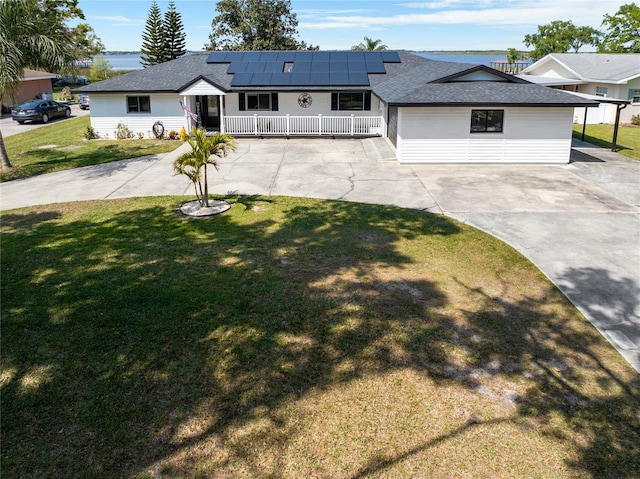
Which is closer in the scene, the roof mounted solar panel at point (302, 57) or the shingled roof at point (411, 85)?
the shingled roof at point (411, 85)

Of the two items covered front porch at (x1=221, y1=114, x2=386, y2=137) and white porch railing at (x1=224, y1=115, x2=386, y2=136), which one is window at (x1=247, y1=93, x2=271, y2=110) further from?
white porch railing at (x1=224, y1=115, x2=386, y2=136)

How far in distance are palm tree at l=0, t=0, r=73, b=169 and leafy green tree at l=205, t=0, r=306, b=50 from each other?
36056 mm

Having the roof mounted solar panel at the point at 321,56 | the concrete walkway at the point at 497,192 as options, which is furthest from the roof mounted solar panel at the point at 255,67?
the concrete walkway at the point at 497,192

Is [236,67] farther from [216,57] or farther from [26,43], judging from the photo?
[26,43]

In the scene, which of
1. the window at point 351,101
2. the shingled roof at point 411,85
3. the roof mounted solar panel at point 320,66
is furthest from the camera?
the roof mounted solar panel at point 320,66

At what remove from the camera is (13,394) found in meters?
5.55

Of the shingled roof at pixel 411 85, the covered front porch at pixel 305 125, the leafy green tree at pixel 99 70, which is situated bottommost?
the covered front porch at pixel 305 125

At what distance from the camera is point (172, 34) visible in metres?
55.1

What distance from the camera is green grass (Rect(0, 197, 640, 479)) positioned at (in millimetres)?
4820

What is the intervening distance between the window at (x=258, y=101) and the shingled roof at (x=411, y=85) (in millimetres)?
749

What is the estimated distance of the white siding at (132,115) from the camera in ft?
80.4

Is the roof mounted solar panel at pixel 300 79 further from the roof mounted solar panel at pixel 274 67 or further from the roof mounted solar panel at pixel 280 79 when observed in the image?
the roof mounted solar panel at pixel 274 67

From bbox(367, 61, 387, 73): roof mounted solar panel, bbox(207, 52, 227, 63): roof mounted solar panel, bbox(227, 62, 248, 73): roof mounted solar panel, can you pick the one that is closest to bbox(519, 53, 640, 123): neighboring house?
bbox(367, 61, 387, 73): roof mounted solar panel

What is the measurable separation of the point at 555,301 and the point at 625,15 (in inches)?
2267
